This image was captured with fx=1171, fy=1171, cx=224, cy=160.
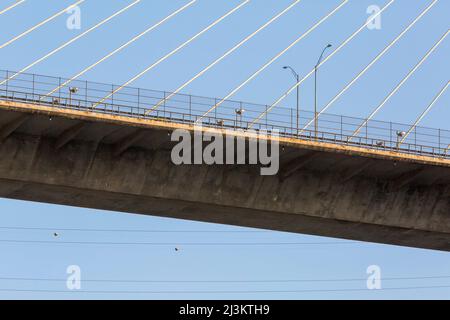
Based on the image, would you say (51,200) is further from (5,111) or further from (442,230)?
(442,230)

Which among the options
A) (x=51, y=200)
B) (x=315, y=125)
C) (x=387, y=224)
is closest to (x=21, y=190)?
(x=51, y=200)

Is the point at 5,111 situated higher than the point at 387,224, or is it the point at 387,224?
the point at 5,111

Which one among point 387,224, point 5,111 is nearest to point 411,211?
point 387,224

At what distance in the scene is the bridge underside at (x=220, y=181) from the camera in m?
57.6

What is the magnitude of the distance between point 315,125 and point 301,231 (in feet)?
21.8

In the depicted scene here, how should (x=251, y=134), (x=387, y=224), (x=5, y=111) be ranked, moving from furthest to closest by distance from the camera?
(x=387, y=224)
(x=251, y=134)
(x=5, y=111)

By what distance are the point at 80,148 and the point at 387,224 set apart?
59.7ft

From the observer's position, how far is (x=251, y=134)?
2398 inches

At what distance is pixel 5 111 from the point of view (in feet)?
183

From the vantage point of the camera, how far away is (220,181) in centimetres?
6197

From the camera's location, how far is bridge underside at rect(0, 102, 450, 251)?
189 ft

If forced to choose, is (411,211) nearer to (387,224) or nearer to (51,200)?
(387,224)

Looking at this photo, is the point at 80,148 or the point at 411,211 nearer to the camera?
the point at 80,148

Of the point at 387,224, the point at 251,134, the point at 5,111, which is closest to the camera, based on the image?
the point at 5,111
